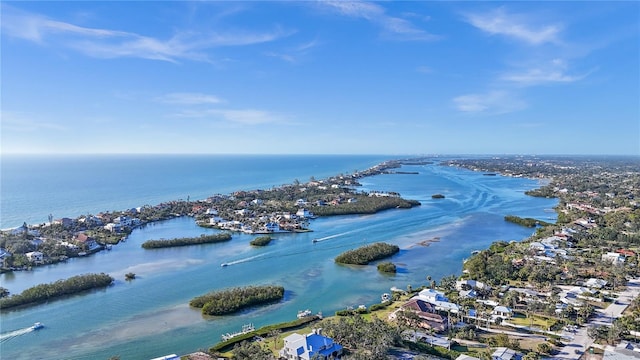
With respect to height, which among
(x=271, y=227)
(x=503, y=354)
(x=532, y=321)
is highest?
(x=271, y=227)

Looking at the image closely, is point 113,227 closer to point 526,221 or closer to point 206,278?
point 206,278

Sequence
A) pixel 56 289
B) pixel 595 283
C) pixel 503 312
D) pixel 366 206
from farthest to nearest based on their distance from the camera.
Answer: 1. pixel 366 206
2. pixel 595 283
3. pixel 56 289
4. pixel 503 312

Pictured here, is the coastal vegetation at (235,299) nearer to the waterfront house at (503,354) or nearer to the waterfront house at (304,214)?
the waterfront house at (503,354)

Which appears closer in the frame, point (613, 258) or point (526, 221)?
point (613, 258)

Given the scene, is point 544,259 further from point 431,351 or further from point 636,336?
point 431,351

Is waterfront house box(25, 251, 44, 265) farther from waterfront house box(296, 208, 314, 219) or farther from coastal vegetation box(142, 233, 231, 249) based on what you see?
waterfront house box(296, 208, 314, 219)

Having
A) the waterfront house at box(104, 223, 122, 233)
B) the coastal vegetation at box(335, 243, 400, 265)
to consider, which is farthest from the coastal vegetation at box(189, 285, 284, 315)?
the waterfront house at box(104, 223, 122, 233)

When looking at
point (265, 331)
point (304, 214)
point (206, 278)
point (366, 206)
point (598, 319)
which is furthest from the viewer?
point (366, 206)

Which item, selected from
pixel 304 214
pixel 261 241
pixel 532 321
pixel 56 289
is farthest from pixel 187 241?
pixel 532 321

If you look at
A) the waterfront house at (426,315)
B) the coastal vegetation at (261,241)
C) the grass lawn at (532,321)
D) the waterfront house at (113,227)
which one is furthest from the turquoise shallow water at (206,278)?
the grass lawn at (532,321)
